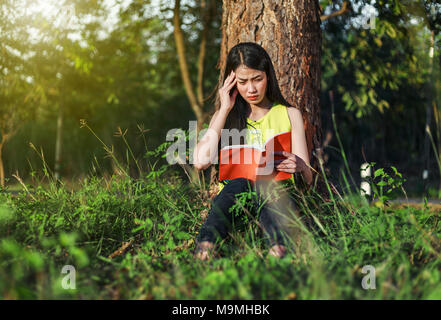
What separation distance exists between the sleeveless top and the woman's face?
16cm

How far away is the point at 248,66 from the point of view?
10.7 feet

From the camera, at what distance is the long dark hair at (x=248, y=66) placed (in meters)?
3.27

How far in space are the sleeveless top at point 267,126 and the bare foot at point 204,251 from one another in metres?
0.71

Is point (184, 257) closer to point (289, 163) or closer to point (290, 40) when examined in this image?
point (289, 163)

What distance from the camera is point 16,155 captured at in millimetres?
4609

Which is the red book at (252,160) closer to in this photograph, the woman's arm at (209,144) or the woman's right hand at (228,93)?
the woman's arm at (209,144)

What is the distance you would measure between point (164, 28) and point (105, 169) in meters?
8.35

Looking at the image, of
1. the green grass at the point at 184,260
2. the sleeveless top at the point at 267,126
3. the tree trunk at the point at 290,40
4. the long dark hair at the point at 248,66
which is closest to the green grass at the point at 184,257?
the green grass at the point at 184,260

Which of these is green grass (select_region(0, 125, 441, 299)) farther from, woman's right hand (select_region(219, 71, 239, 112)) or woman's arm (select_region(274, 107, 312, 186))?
woman's right hand (select_region(219, 71, 239, 112))

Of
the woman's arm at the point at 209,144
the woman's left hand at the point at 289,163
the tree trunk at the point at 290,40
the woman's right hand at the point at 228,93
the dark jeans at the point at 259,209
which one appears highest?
the tree trunk at the point at 290,40

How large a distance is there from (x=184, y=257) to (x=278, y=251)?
24.0 inches

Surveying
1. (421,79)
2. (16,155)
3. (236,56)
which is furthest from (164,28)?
(236,56)

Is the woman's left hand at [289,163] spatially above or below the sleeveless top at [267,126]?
below
